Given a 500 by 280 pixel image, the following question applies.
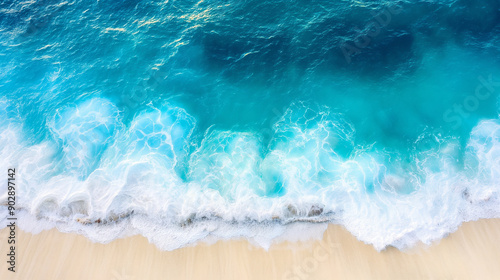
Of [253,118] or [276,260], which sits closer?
[276,260]

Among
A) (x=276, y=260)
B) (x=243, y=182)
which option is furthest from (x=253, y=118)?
(x=276, y=260)

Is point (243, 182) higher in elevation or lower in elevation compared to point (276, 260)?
higher

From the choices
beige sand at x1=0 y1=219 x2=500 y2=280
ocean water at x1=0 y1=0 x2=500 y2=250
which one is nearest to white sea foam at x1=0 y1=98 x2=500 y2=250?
ocean water at x1=0 y1=0 x2=500 y2=250

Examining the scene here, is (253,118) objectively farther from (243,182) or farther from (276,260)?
(276,260)

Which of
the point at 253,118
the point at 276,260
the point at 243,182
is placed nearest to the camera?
the point at 276,260

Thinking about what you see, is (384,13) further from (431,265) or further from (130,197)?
(130,197)

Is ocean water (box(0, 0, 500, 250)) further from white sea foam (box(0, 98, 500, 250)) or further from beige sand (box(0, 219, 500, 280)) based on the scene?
beige sand (box(0, 219, 500, 280))
